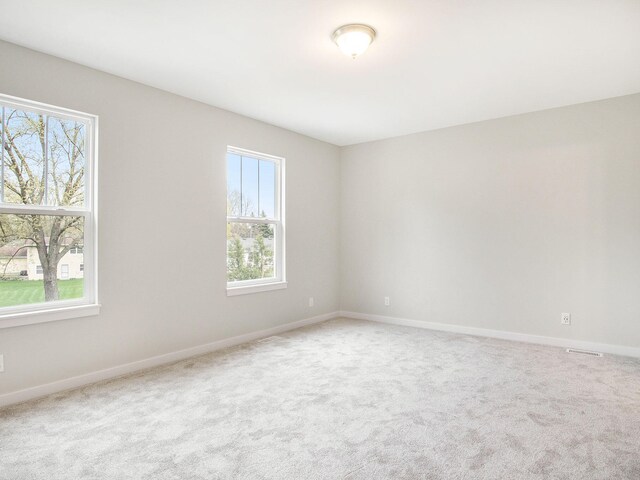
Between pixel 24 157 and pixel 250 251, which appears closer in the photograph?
pixel 24 157

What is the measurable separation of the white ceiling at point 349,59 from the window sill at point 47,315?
6.29ft

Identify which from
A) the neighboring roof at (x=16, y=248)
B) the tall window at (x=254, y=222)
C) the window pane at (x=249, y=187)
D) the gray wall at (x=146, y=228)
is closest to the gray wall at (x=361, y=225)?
the gray wall at (x=146, y=228)

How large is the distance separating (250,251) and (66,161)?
2.08 metres

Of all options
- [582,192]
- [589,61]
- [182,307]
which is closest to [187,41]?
[182,307]

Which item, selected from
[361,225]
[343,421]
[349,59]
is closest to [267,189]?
[361,225]

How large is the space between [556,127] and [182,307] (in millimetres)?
4301

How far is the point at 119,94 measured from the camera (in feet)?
11.0

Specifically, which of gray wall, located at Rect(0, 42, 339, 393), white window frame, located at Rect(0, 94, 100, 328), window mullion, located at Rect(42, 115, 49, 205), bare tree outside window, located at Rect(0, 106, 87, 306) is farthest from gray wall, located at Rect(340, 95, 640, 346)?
window mullion, located at Rect(42, 115, 49, 205)

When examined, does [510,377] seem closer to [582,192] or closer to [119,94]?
[582,192]

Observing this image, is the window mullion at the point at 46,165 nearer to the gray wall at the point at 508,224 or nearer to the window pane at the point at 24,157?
the window pane at the point at 24,157

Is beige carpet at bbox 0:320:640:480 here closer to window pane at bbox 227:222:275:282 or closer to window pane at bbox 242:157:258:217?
window pane at bbox 227:222:275:282

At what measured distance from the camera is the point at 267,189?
4891 mm

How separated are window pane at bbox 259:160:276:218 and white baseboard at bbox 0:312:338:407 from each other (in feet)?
4.70

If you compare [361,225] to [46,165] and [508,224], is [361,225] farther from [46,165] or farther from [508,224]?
[46,165]
